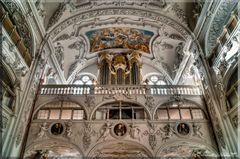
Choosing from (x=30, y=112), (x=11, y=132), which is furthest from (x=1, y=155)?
(x=30, y=112)

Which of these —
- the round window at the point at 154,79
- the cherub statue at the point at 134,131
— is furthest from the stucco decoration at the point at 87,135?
the round window at the point at 154,79

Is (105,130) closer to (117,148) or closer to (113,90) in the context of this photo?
(117,148)

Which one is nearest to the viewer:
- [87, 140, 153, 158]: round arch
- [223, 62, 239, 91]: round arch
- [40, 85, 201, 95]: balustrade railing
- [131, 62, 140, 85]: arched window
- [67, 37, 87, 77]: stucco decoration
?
[223, 62, 239, 91]: round arch

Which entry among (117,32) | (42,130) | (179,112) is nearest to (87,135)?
(42,130)

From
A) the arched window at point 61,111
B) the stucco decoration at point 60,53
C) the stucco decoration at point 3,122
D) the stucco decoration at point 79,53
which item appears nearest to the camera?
the stucco decoration at point 3,122

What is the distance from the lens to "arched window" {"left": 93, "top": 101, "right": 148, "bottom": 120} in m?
10.3

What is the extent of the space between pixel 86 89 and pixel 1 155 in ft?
16.4

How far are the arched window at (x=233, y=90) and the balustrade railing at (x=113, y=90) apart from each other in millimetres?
2230

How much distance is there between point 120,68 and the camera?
48.9 feet

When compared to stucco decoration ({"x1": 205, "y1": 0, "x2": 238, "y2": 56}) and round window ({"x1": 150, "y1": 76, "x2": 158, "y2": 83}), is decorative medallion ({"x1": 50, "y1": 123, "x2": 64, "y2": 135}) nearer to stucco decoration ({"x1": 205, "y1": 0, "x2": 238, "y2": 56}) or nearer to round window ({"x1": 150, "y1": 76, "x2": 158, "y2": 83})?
stucco decoration ({"x1": 205, "y1": 0, "x2": 238, "y2": 56})

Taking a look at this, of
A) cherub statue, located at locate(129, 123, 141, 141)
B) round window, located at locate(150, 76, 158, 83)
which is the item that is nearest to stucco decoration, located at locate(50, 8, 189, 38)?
round window, located at locate(150, 76, 158, 83)

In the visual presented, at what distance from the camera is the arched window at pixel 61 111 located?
10203mm

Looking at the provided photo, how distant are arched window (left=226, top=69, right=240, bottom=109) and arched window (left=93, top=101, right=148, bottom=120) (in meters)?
4.02

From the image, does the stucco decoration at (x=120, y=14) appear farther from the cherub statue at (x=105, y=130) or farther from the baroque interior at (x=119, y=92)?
the cherub statue at (x=105, y=130)
